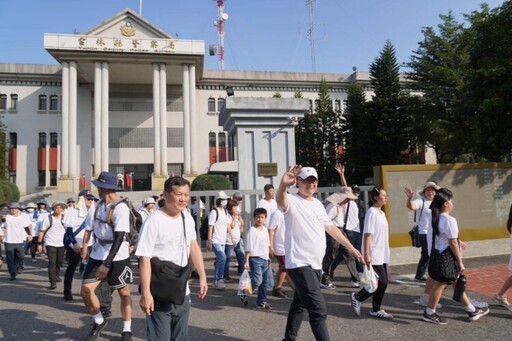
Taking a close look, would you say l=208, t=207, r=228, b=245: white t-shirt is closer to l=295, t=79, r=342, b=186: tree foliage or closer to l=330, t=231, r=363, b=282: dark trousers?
l=330, t=231, r=363, b=282: dark trousers

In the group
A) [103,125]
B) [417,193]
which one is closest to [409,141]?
[417,193]

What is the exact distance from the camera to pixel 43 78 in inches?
1352

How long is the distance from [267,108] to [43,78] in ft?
106

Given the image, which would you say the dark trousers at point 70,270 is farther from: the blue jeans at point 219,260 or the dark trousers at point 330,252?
the dark trousers at point 330,252

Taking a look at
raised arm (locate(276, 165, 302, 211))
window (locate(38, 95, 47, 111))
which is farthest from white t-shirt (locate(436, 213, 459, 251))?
window (locate(38, 95, 47, 111))

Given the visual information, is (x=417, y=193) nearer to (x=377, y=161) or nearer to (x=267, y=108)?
(x=267, y=108)

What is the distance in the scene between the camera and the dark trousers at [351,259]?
22.8 ft

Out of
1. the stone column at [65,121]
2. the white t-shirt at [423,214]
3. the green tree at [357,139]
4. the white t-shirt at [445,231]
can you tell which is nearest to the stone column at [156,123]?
the stone column at [65,121]

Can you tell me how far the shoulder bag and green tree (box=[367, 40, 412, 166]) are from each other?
26024mm

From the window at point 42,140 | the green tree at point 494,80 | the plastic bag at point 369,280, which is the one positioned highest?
the window at point 42,140

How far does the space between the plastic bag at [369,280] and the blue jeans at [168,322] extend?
2532 mm

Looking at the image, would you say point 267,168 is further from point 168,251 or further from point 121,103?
point 121,103

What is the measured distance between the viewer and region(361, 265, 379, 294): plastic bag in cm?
465

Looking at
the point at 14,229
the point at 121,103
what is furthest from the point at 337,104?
the point at 14,229
